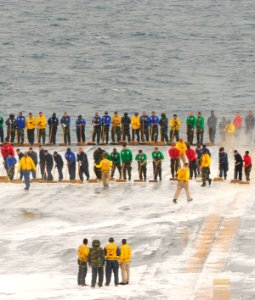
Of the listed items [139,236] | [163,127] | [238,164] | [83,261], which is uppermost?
[163,127]

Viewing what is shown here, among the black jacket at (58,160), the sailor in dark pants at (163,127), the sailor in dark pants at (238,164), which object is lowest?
the sailor in dark pants at (238,164)

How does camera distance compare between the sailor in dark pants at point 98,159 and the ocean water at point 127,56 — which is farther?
the ocean water at point 127,56

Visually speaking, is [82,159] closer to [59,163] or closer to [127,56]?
[59,163]

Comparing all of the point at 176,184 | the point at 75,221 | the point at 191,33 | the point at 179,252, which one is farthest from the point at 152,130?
the point at 191,33

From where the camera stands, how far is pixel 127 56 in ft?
443

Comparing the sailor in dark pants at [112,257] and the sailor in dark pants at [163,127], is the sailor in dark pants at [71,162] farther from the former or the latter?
the sailor in dark pants at [112,257]

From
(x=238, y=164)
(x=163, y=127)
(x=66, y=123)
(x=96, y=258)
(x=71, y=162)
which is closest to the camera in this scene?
(x=96, y=258)

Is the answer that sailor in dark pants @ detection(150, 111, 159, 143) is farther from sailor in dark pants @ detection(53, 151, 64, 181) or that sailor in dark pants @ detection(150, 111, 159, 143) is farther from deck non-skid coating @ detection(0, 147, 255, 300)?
sailor in dark pants @ detection(53, 151, 64, 181)

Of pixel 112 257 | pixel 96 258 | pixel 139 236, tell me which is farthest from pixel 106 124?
pixel 96 258

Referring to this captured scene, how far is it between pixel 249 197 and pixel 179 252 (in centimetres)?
909

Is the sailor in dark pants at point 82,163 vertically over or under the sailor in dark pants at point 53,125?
under

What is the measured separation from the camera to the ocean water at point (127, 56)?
111m

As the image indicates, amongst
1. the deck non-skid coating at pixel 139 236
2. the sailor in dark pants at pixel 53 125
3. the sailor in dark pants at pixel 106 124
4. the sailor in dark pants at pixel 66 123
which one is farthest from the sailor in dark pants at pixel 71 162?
the sailor in dark pants at pixel 53 125

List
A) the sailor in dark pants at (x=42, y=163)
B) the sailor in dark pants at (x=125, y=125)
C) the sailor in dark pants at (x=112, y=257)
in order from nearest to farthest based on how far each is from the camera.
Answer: the sailor in dark pants at (x=112, y=257) → the sailor in dark pants at (x=42, y=163) → the sailor in dark pants at (x=125, y=125)
